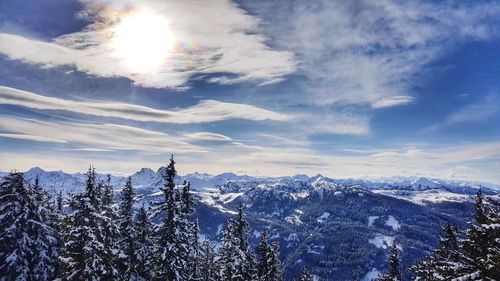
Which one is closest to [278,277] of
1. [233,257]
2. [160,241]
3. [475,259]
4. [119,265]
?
[233,257]

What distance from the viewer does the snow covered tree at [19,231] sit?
27641 mm

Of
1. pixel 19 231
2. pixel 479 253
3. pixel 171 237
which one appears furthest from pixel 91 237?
pixel 479 253

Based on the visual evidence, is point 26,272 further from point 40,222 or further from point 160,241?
point 160,241

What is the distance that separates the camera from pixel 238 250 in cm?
4334

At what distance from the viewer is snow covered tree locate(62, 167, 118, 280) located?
26.6 m

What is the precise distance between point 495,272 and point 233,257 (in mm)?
34967

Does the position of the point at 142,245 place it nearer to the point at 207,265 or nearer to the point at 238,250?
the point at 238,250

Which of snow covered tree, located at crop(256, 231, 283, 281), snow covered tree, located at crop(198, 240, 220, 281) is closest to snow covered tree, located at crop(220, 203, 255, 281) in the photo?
snow covered tree, located at crop(256, 231, 283, 281)

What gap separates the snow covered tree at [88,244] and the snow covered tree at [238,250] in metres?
17.5

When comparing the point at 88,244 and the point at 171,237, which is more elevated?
the point at 88,244

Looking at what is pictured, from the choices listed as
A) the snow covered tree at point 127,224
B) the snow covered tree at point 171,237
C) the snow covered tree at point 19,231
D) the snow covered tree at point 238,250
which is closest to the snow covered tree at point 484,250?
the snow covered tree at point 171,237

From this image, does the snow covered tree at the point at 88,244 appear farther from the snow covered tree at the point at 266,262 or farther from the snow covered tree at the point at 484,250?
the snow covered tree at the point at 266,262

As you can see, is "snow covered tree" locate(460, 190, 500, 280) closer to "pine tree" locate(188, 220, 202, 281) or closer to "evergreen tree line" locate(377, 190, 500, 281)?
"evergreen tree line" locate(377, 190, 500, 281)

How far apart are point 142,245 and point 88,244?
43.6 feet
